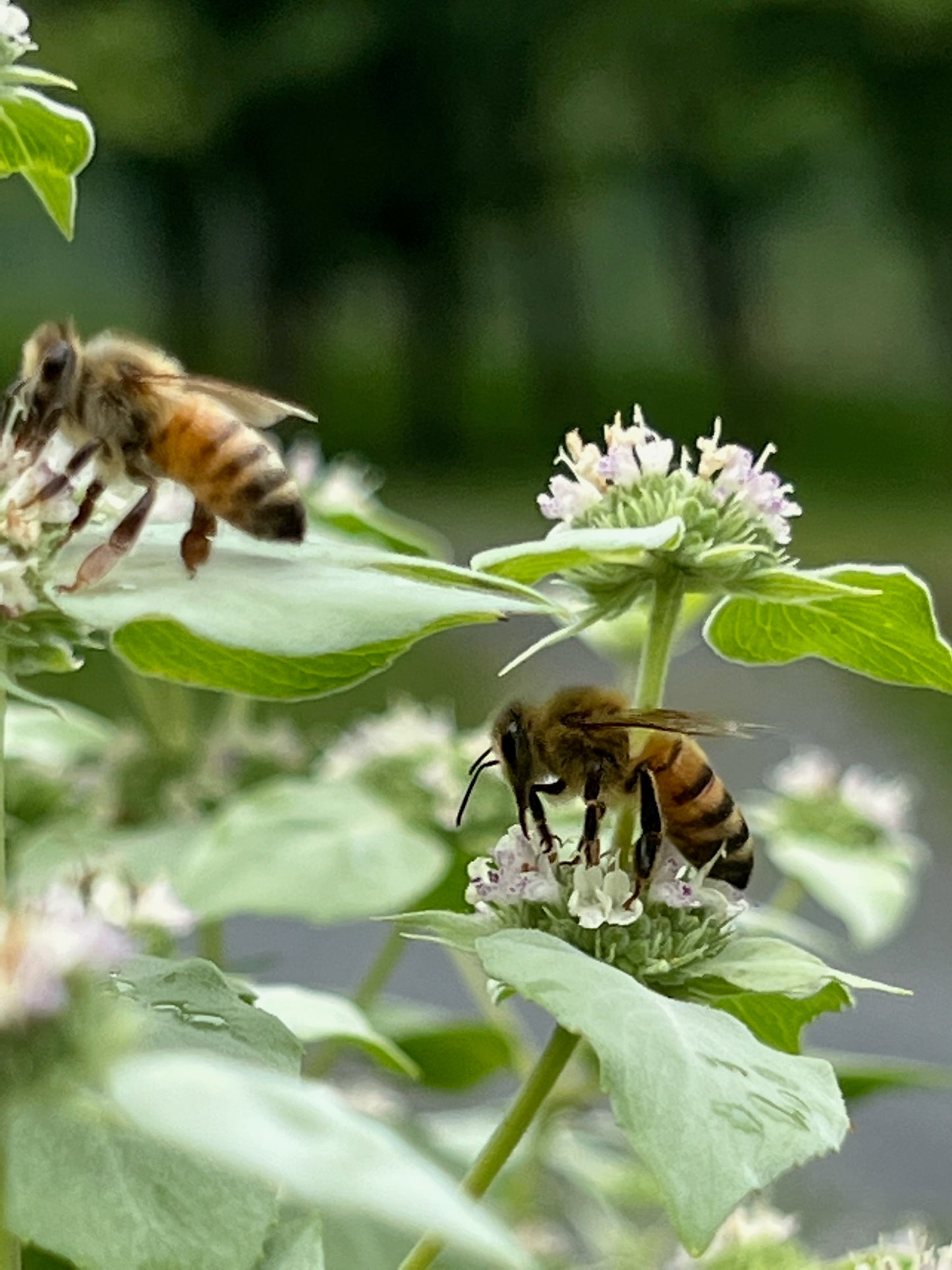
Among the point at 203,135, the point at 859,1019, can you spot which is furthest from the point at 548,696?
the point at 203,135

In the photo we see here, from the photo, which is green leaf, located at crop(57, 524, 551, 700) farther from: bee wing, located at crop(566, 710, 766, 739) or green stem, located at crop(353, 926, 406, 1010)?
green stem, located at crop(353, 926, 406, 1010)

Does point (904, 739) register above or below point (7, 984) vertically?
Result: below

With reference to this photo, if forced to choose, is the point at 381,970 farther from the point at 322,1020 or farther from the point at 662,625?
the point at 662,625

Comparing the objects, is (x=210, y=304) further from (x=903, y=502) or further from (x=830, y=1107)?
(x=830, y=1107)

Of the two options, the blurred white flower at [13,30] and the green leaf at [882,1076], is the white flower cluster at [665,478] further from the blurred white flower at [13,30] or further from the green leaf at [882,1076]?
the green leaf at [882,1076]

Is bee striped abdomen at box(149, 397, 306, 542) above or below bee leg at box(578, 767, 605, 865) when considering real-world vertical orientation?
above

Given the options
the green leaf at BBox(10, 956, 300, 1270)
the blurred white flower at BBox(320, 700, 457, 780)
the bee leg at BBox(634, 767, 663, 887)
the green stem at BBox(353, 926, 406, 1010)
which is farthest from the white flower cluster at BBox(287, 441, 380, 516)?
the green leaf at BBox(10, 956, 300, 1270)

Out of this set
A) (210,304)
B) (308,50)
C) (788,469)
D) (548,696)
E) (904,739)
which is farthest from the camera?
(788,469)
